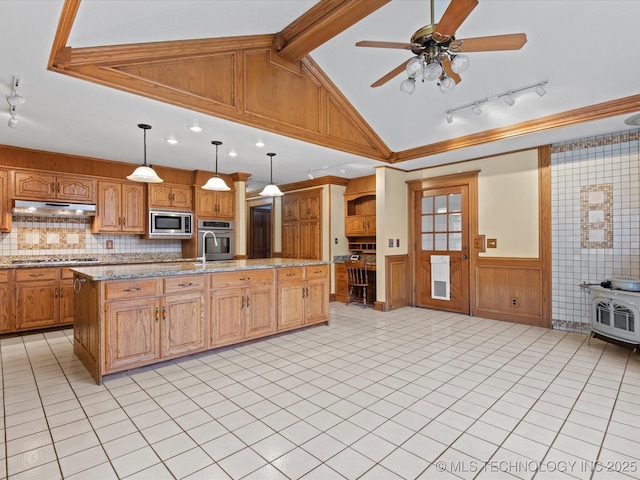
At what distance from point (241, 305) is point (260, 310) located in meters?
0.28

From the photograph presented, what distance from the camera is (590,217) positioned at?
424cm

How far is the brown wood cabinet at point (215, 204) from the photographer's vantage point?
19.7 ft

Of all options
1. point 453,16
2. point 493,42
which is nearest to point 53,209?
point 453,16

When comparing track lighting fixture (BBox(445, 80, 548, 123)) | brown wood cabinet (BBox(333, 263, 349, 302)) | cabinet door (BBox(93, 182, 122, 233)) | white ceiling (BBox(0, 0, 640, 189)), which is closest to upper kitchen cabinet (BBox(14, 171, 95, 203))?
cabinet door (BBox(93, 182, 122, 233))

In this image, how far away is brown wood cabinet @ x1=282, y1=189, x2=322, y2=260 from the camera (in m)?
6.94

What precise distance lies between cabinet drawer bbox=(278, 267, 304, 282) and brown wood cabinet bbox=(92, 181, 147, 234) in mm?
2884

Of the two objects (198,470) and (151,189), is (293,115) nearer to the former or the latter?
(151,189)

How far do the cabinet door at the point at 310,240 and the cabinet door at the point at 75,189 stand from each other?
3820 mm

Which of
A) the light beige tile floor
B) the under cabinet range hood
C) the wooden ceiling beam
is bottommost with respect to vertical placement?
the light beige tile floor

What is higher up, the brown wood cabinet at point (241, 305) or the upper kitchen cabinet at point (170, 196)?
the upper kitchen cabinet at point (170, 196)

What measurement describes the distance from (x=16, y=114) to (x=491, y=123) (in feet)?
17.5

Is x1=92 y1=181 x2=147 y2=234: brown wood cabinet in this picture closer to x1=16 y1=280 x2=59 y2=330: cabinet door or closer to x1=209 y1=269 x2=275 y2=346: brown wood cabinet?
x1=16 y1=280 x2=59 y2=330: cabinet door

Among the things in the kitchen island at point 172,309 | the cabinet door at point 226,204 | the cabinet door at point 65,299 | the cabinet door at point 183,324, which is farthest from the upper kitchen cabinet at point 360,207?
the cabinet door at point 65,299

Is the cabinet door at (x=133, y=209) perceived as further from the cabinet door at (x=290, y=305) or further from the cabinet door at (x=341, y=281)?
the cabinet door at (x=341, y=281)
